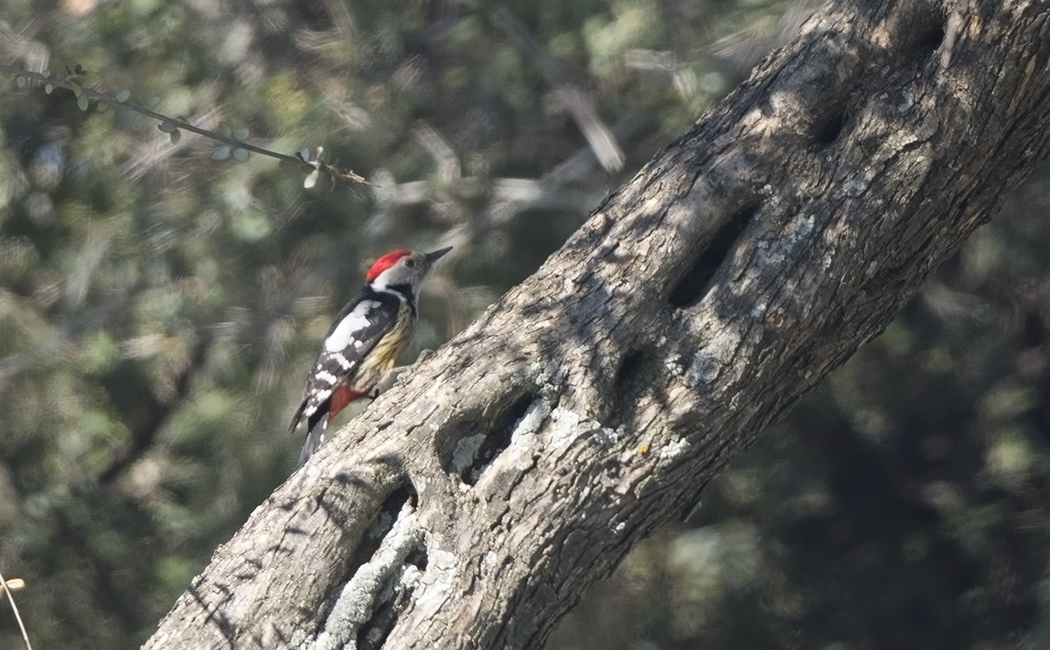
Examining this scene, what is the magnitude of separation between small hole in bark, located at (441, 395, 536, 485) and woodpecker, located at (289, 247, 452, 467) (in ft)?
7.45

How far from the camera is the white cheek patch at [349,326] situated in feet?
18.4

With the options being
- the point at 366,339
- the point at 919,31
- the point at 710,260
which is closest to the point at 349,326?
the point at 366,339

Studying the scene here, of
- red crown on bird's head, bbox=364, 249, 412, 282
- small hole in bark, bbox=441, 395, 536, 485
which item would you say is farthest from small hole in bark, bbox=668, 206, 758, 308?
red crown on bird's head, bbox=364, 249, 412, 282

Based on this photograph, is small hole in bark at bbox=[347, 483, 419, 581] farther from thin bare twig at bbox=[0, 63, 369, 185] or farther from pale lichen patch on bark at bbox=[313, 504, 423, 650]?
thin bare twig at bbox=[0, 63, 369, 185]

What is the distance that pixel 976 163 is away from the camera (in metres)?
3.25

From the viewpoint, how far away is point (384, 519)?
309cm

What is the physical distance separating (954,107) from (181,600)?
2249 millimetres

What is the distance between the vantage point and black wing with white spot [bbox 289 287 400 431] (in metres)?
5.49

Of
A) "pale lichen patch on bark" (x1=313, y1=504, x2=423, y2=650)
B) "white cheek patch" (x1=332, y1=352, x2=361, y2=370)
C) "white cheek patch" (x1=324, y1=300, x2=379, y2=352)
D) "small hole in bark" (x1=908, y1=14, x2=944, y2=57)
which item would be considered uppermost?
"white cheek patch" (x1=324, y1=300, x2=379, y2=352)

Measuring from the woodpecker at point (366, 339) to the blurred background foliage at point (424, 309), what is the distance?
0.41m

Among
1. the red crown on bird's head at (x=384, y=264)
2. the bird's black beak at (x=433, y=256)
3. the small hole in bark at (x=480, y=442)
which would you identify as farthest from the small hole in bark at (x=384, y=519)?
the bird's black beak at (x=433, y=256)

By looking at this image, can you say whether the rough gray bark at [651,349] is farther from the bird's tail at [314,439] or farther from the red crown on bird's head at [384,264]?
the red crown on bird's head at [384,264]

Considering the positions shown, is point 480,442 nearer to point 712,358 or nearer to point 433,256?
point 712,358

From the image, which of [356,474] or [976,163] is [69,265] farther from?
[976,163]
